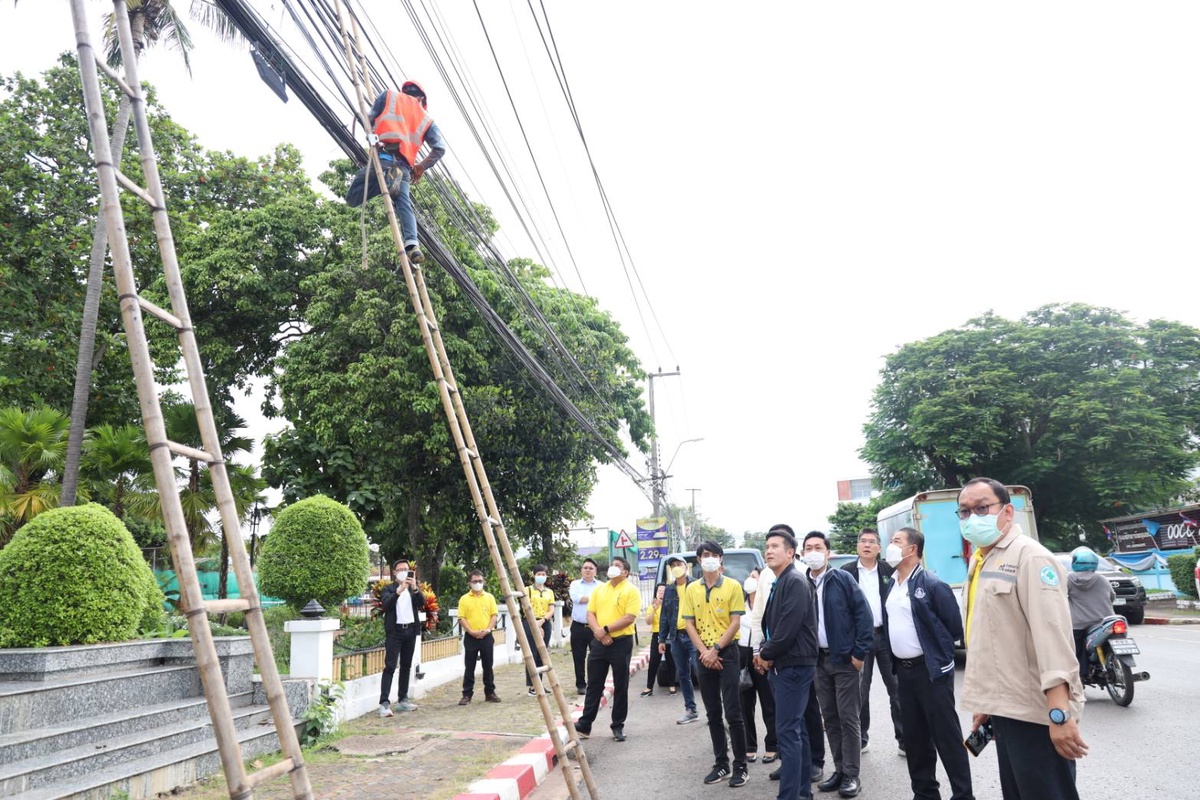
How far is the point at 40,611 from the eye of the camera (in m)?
6.96

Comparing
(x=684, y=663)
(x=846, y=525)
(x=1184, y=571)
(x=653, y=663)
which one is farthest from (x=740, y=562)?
(x=846, y=525)

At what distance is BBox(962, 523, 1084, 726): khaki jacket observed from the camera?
131 inches

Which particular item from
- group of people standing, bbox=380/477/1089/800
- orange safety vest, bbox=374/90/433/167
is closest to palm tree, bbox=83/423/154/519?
group of people standing, bbox=380/477/1089/800

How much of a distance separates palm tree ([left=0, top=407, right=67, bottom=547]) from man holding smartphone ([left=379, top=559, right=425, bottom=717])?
6.90 metres

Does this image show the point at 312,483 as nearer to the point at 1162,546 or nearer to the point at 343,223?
the point at 343,223

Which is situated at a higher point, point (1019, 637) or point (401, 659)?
point (1019, 637)

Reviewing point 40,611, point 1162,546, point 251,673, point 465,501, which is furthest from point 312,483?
point 1162,546

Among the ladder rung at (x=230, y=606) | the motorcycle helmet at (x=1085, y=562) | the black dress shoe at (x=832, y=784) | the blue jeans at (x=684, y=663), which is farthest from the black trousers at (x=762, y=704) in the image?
the ladder rung at (x=230, y=606)

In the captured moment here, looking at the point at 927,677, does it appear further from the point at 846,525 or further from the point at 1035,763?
the point at 846,525

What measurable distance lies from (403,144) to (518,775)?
15.8ft

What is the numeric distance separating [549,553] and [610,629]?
50.6 feet

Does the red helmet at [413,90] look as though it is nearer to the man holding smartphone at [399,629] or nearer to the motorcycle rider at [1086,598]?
the man holding smartphone at [399,629]

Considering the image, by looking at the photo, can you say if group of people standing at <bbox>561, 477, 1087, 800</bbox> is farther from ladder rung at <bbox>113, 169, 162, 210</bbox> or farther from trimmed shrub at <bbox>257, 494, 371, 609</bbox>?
trimmed shrub at <bbox>257, 494, 371, 609</bbox>

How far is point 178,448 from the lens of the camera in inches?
108
